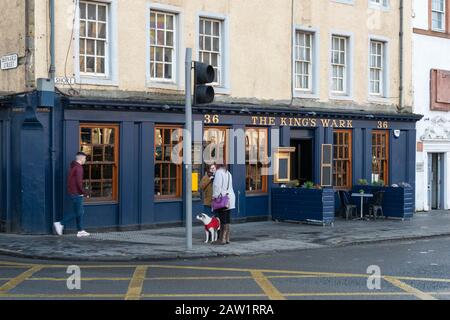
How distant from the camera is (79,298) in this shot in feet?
31.1

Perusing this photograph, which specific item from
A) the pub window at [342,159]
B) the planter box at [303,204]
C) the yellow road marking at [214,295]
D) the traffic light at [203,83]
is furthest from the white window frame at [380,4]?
the yellow road marking at [214,295]

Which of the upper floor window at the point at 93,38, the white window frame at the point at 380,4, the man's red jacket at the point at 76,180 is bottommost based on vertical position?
the man's red jacket at the point at 76,180

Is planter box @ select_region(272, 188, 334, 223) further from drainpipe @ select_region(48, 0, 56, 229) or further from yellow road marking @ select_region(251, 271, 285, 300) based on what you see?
yellow road marking @ select_region(251, 271, 285, 300)

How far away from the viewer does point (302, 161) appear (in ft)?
75.3

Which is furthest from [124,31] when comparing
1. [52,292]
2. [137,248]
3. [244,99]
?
[52,292]

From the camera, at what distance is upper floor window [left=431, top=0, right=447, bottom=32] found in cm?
2630

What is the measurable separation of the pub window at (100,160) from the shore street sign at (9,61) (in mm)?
2071

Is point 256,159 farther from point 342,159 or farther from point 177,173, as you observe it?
point 342,159

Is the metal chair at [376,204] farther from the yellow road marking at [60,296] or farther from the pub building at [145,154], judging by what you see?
the yellow road marking at [60,296]

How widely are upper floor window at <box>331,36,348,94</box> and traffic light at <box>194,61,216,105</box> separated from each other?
969 centimetres

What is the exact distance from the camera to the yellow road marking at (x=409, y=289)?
9633 millimetres

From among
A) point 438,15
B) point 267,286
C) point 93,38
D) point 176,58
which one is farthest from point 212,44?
point 267,286

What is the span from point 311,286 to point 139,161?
882cm
